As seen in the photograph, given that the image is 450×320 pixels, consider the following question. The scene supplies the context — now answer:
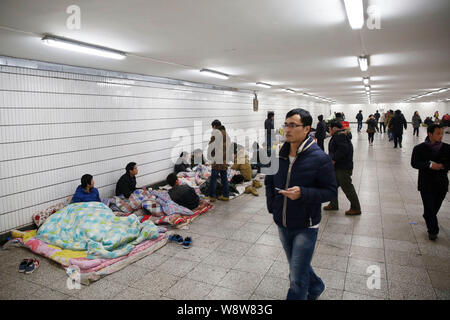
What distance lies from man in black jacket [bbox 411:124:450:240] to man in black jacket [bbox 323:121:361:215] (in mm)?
1322

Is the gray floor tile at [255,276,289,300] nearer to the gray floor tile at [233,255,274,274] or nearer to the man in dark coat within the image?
the gray floor tile at [233,255,274,274]

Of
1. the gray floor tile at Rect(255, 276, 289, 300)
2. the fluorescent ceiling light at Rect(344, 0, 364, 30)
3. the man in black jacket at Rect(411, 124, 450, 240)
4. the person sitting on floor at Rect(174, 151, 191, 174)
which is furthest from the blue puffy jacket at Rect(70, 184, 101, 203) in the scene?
the man in black jacket at Rect(411, 124, 450, 240)

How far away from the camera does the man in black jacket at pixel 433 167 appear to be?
436 centimetres

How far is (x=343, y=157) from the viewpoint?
227 inches

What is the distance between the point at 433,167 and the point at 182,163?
698 centimetres

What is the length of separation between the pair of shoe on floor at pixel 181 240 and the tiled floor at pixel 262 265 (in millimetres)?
111

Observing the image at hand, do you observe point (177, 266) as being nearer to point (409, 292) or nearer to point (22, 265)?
point (22, 265)

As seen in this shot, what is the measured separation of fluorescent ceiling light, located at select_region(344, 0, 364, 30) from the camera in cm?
338

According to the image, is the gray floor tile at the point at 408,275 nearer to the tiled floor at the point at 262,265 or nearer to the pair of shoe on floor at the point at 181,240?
the tiled floor at the point at 262,265

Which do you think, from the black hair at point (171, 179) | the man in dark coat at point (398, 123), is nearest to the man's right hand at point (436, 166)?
the black hair at point (171, 179)

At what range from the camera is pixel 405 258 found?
4.19 m

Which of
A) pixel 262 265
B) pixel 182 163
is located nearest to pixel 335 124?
pixel 262 265
